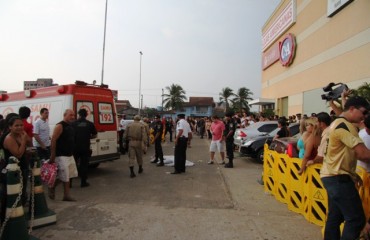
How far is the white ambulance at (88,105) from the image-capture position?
8.43 metres

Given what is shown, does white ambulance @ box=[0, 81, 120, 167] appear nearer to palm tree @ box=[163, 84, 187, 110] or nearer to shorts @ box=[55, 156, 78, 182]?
shorts @ box=[55, 156, 78, 182]

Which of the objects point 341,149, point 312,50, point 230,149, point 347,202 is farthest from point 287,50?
point 347,202

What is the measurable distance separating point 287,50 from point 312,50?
4.73 m

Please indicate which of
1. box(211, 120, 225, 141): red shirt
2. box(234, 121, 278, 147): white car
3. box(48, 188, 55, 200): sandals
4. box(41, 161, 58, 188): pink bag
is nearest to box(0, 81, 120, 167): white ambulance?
box(48, 188, 55, 200): sandals

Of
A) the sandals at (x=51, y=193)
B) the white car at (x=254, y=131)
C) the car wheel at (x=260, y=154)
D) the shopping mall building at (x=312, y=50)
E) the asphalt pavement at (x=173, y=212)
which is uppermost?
the shopping mall building at (x=312, y=50)

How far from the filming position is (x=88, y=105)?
8.80 metres

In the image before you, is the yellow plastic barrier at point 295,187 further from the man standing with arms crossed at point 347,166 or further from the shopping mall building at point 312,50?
the shopping mall building at point 312,50

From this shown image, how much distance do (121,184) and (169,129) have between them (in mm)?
15805

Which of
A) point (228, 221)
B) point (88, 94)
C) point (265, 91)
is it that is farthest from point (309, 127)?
Result: point (265, 91)

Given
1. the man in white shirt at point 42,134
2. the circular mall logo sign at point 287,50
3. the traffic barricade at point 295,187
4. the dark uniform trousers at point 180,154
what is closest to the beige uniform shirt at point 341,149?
the traffic barricade at point 295,187

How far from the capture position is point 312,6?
749 inches

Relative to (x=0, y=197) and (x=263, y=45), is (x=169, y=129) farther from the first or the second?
(x=0, y=197)

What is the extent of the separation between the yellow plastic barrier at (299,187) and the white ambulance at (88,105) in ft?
14.8

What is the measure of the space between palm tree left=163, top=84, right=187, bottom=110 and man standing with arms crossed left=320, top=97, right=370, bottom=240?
61.8 meters
